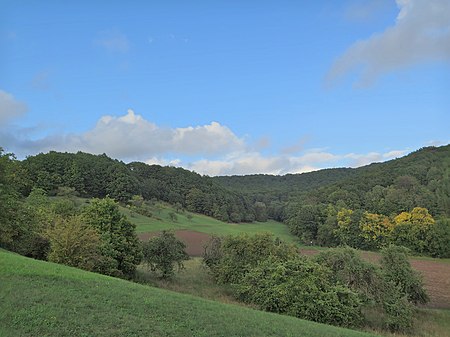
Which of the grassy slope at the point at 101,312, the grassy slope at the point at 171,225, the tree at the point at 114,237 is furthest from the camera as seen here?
the grassy slope at the point at 171,225

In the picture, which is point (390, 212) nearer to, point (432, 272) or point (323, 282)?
point (432, 272)

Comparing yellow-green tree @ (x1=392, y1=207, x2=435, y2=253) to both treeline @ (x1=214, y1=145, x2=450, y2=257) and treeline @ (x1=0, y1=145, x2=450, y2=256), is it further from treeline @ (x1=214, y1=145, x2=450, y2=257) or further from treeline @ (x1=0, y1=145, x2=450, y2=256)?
treeline @ (x1=0, y1=145, x2=450, y2=256)

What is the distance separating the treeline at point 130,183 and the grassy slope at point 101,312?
76825mm

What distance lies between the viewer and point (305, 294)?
1062 inches

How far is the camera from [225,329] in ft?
48.1

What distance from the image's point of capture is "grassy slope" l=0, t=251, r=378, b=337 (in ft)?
41.7

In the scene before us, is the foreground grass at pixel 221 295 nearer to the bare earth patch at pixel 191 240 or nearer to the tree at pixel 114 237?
the tree at pixel 114 237

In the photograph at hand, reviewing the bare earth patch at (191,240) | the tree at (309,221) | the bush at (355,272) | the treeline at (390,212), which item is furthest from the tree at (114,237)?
the tree at (309,221)

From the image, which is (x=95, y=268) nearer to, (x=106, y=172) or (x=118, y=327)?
(x=118, y=327)

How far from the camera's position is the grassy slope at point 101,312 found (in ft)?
41.7

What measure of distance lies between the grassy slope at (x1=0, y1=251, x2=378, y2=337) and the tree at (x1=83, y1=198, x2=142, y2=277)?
12408 millimetres

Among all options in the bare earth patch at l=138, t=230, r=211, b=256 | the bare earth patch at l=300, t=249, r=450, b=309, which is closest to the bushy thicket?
the bare earth patch at l=300, t=249, r=450, b=309

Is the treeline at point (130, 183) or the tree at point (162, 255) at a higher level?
the treeline at point (130, 183)

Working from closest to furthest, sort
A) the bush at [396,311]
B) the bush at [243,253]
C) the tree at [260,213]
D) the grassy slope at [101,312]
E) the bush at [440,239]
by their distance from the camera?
the grassy slope at [101,312], the bush at [396,311], the bush at [243,253], the bush at [440,239], the tree at [260,213]
